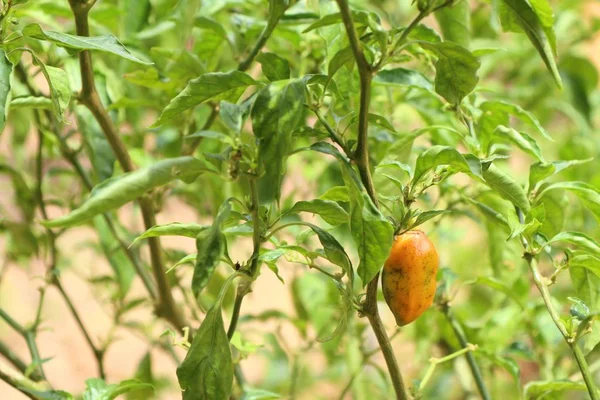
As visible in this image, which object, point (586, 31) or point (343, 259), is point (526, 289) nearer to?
point (343, 259)

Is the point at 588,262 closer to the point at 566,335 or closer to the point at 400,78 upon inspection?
the point at 566,335

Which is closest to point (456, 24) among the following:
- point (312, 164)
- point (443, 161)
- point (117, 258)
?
point (443, 161)

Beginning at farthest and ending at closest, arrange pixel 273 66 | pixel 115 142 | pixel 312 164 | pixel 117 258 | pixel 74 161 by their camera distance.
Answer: pixel 312 164
pixel 117 258
pixel 74 161
pixel 115 142
pixel 273 66

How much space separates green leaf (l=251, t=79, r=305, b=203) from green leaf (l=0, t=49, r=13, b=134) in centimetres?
13

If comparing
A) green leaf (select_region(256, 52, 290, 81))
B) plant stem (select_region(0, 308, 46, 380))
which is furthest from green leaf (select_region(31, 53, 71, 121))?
plant stem (select_region(0, 308, 46, 380))

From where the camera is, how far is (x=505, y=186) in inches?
20.7

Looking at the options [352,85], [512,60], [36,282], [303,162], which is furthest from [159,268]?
[36,282]

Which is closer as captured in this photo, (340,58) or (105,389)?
(340,58)

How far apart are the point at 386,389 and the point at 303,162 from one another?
0.41 metres

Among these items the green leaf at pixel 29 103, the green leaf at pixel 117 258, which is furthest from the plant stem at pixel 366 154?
the green leaf at pixel 117 258

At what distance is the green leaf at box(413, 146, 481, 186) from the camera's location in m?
0.47

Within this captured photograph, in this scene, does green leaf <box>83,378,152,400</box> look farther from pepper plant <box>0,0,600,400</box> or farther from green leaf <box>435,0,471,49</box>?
green leaf <box>435,0,471,49</box>

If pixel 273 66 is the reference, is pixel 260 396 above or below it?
below

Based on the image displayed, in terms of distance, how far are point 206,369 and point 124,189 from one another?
12 cm
